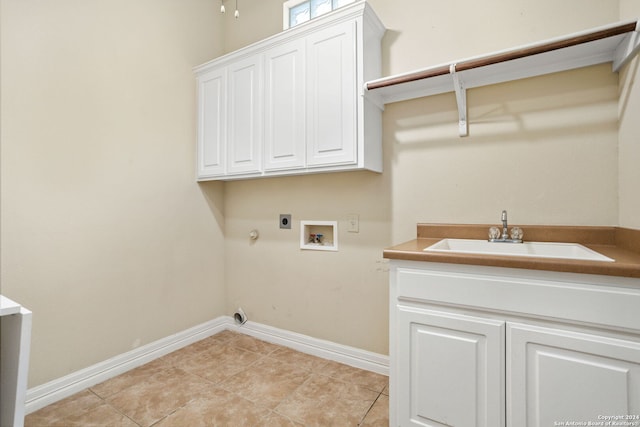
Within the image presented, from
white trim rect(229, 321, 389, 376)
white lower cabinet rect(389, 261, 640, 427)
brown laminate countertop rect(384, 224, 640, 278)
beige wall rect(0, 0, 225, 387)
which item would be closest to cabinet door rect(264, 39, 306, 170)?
beige wall rect(0, 0, 225, 387)

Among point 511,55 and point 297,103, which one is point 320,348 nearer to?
point 297,103

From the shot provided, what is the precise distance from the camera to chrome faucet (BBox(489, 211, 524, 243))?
1.55 metres

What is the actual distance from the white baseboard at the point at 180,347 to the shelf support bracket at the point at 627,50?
1.96 metres

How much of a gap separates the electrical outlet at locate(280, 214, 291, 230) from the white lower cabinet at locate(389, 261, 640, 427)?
1219 millimetres

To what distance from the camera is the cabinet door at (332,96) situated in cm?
179

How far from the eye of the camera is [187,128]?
250cm

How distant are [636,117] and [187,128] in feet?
8.94

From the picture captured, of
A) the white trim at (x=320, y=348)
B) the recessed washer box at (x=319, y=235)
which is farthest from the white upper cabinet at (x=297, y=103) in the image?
the white trim at (x=320, y=348)

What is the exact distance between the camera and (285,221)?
8.00 feet

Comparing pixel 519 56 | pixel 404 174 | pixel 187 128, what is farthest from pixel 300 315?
pixel 519 56

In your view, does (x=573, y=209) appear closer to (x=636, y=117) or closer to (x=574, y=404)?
(x=636, y=117)

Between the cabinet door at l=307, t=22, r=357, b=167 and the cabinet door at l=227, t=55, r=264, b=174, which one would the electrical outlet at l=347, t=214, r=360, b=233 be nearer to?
the cabinet door at l=307, t=22, r=357, b=167

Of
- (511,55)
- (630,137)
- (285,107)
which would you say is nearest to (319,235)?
(285,107)

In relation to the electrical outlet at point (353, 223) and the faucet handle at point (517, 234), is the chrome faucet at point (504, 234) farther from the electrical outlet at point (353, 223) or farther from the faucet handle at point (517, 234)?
the electrical outlet at point (353, 223)
